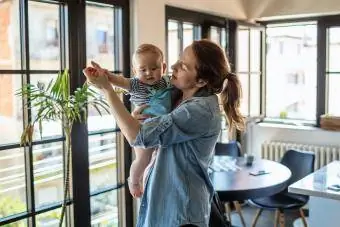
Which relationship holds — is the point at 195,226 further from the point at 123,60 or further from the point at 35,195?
the point at 123,60

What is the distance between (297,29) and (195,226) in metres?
4.04

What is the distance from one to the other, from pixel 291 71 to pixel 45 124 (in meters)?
3.23

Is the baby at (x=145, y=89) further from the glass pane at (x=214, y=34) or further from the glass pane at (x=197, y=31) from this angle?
the glass pane at (x=214, y=34)

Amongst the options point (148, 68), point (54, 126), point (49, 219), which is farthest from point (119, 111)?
point (49, 219)

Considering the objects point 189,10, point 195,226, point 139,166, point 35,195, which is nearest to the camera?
point 195,226

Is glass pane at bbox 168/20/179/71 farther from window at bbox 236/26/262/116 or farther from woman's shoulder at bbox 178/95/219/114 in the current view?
woman's shoulder at bbox 178/95/219/114

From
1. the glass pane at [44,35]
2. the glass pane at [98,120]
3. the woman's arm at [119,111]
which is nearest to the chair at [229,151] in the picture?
the glass pane at [98,120]

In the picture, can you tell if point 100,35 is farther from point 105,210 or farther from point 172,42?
point 105,210

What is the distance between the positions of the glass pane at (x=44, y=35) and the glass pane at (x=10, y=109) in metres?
0.17

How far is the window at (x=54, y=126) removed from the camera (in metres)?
2.68

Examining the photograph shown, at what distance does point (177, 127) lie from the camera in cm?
139

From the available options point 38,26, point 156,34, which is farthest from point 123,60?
point 38,26

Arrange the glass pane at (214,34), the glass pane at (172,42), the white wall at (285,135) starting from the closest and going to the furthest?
the glass pane at (172,42)
the glass pane at (214,34)
the white wall at (285,135)

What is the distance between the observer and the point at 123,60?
11.2 ft
